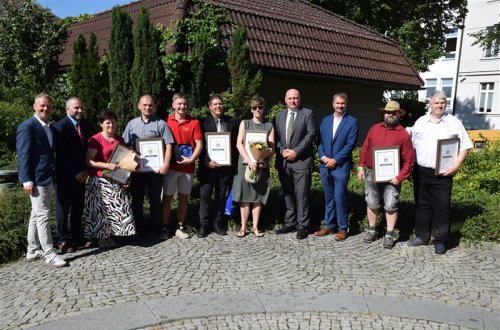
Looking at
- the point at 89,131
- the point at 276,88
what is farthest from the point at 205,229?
the point at 276,88

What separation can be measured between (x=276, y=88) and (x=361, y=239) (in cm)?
709

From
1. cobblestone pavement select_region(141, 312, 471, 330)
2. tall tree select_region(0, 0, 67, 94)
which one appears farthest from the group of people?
tall tree select_region(0, 0, 67, 94)

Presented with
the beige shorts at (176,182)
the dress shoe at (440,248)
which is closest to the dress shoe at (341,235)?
the dress shoe at (440,248)

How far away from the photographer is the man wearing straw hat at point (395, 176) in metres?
6.48

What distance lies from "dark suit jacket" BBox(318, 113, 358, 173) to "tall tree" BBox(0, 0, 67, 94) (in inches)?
382

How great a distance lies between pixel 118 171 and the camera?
6250 mm

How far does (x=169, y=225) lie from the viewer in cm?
742

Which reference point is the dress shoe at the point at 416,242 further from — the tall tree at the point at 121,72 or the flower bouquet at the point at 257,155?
the tall tree at the point at 121,72

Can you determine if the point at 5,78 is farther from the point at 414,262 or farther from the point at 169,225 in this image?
the point at 414,262

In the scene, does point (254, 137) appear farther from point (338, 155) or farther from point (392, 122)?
point (392, 122)

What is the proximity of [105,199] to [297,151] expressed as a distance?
2.71 metres

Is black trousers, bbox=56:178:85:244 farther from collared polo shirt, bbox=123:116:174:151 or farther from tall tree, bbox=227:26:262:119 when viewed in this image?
tall tree, bbox=227:26:262:119

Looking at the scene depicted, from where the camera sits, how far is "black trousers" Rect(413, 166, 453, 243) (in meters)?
6.51

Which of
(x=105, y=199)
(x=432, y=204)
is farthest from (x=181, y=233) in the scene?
(x=432, y=204)
